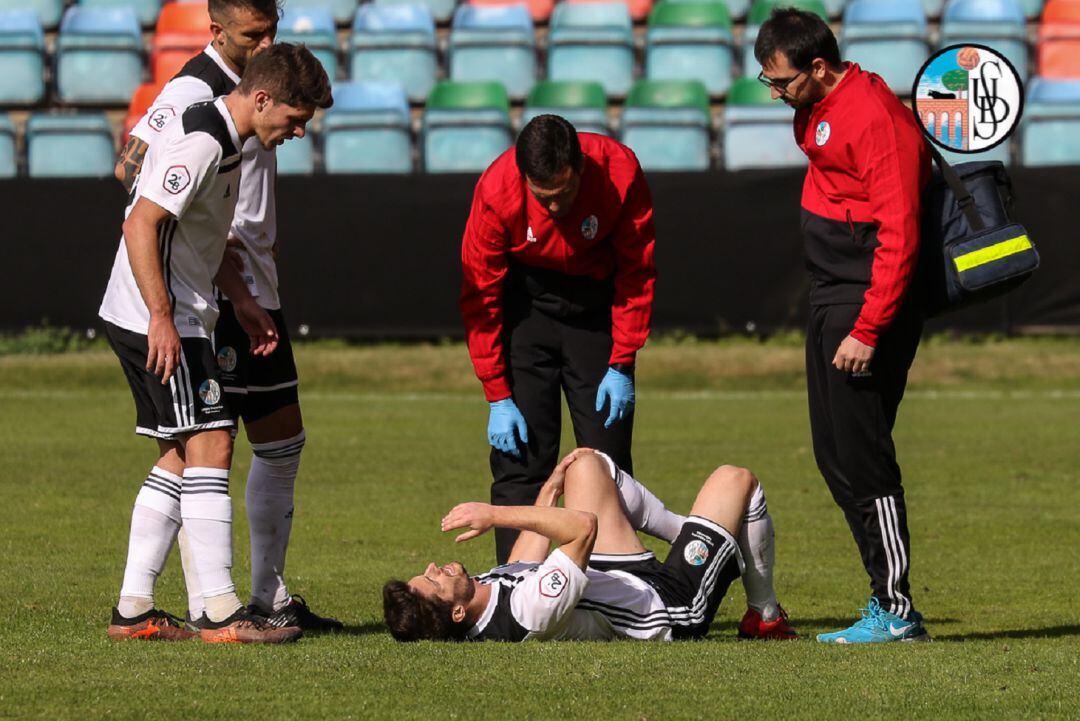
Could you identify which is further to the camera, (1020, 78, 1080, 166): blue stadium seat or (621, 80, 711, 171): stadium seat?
(621, 80, 711, 171): stadium seat

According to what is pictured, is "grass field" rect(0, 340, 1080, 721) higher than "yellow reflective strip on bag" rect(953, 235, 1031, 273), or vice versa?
"yellow reflective strip on bag" rect(953, 235, 1031, 273)

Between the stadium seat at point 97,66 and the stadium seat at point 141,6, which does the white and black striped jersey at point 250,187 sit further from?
the stadium seat at point 141,6

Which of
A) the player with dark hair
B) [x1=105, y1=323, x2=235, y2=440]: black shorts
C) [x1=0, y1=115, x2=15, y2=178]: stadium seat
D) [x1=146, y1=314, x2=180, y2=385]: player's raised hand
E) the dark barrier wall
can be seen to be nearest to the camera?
[x1=146, y1=314, x2=180, y2=385]: player's raised hand

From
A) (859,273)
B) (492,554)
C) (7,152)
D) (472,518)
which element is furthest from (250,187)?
(7,152)

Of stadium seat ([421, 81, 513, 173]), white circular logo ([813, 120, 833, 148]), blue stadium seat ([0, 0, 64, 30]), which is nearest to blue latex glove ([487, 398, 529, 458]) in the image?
white circular logo ([813, 120, 833, 148])

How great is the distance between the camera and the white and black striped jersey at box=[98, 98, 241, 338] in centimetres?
601

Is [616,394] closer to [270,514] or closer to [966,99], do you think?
[270,514]

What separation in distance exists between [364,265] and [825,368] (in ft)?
38.0

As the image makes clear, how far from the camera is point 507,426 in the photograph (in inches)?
296

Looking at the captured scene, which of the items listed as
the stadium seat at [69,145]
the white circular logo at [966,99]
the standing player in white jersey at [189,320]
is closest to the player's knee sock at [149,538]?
the standing player in white jersey at [189,320]

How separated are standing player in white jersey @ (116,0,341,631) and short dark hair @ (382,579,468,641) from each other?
26.3 inches

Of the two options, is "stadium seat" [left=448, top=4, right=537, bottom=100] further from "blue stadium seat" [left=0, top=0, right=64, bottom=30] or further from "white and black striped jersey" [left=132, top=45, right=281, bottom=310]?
"white and black striped jersey" [left=132, top=45, right=281, bottom=310]

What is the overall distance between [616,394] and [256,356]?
5.05ft

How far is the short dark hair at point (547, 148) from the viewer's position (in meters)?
6.63
